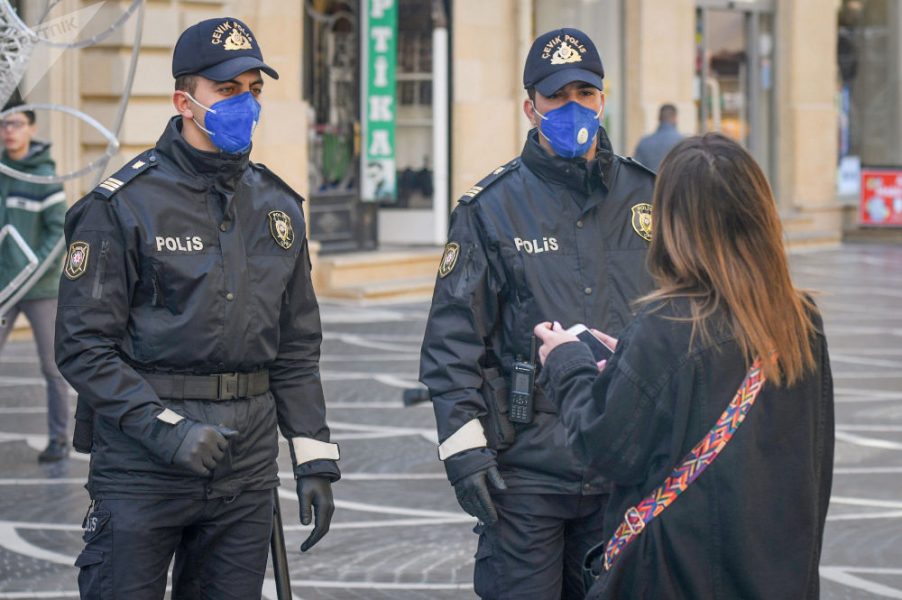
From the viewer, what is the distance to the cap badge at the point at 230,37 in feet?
13.9

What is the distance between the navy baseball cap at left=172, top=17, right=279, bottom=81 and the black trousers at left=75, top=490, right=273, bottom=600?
1.11 m

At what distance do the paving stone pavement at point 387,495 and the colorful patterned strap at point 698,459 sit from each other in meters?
0.64

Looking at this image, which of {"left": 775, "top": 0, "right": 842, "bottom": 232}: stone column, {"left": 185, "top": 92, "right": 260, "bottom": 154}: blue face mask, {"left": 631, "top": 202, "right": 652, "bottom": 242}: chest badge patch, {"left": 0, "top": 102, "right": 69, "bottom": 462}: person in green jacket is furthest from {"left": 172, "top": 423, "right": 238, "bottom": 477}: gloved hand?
{"left": 775, "top": 0, "right": 842, "bottom": 232}: stone column

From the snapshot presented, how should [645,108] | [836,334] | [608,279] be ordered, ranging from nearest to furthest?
[608,279] → [836,334] → [645,108]

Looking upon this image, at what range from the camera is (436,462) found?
29.1ft

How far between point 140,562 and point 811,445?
1700mm

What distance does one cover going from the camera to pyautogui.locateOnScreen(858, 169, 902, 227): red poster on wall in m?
24.8

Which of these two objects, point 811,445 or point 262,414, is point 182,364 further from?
point 811,445

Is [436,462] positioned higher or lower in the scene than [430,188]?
lower

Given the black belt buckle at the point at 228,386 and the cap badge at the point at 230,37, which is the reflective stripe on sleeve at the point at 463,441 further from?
the cap badge at the point at 230,37

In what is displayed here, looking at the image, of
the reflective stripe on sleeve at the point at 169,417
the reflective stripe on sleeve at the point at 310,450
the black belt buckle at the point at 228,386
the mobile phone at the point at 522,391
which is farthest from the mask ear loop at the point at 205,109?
the mobile phone at the point at 522,391

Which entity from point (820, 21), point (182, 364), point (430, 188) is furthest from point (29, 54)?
point (820, 21)

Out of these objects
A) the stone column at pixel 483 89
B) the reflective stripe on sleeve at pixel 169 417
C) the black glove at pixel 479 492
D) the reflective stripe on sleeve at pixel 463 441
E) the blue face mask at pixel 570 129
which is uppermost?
the stone column at pixel 483 89

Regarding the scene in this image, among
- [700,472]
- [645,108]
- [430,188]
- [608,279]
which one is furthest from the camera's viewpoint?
[645,108]
